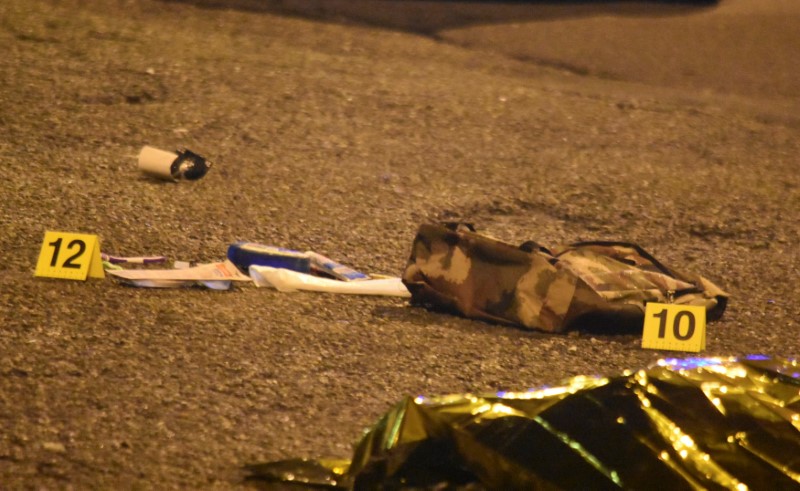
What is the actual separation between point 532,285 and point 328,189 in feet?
4.81

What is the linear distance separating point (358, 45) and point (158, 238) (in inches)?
131

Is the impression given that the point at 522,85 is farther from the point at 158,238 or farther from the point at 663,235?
the point at 158,238

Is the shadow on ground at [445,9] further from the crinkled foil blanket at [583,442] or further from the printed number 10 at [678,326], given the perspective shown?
the crinkled foil blanket at [583,442]

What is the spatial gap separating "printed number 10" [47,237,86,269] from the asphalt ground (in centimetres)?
7

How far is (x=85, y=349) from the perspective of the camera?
2910 millimetres

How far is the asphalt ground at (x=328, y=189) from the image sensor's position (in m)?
2.68

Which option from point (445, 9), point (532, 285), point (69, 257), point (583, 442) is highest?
point (445, 9)

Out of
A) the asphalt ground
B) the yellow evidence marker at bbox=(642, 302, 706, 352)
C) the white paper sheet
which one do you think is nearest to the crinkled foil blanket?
the asphalt ground

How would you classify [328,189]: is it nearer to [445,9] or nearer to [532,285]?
[532,285]

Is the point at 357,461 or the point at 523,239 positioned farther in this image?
the point at 523,239

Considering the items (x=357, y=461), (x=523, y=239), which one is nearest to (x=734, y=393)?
(x=357, y=461)

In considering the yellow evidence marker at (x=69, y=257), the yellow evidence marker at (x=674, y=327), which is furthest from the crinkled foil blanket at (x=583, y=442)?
the yellow evidence marker at (x=69, y=257)

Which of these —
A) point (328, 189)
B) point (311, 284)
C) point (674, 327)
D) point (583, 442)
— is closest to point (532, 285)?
point (674, 327)

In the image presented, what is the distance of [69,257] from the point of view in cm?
341
